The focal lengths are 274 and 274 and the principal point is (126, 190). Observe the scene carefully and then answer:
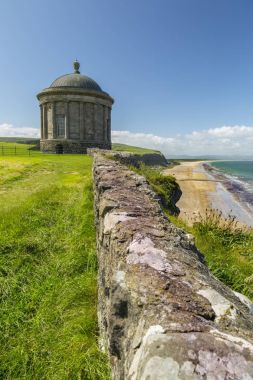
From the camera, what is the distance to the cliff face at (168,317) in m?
1.19

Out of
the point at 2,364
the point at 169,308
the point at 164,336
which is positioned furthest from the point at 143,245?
the point at 2,364

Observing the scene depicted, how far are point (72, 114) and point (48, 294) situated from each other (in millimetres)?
42751

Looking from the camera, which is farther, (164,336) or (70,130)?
(70,130)

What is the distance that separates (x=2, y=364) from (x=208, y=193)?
33.3 m

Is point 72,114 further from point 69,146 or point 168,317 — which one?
point 168,317

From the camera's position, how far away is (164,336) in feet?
4.46

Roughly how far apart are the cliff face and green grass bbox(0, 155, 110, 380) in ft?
4.15

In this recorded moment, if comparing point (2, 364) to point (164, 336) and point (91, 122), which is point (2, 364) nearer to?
point (164, 336)

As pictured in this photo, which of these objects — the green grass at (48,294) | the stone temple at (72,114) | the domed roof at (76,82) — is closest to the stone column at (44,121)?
the stone temple at (72,114)

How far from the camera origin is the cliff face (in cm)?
119

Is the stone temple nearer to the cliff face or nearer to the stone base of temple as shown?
the stone base of temple

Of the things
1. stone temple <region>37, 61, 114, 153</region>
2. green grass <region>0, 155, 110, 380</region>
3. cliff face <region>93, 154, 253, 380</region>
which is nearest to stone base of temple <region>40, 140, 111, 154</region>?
stone temple <region>37, 61, 114, 153</region>

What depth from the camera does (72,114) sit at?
44.1 metres

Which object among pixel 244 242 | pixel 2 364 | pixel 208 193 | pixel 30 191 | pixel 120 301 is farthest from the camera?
pixel 208 193
